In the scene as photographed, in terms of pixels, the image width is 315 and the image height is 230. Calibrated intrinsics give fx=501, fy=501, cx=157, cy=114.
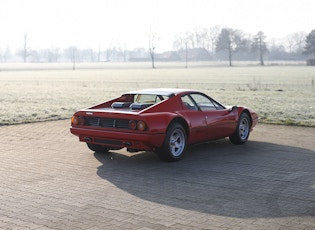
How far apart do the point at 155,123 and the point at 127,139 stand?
524mm

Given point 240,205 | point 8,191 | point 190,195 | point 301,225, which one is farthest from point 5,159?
point 301,225

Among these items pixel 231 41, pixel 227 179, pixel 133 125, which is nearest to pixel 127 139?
pixel 133 125

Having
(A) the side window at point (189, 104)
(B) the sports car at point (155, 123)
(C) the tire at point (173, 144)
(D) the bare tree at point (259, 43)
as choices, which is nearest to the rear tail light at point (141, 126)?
(B) the sports car at point (155, 123)

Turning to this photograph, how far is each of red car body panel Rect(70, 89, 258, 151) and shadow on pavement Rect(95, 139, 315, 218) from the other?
39 cm

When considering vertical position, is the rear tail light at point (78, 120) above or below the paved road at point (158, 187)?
above

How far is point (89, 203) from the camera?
19.9ft

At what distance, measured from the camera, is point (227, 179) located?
7.32 m

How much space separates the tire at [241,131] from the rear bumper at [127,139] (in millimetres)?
2524

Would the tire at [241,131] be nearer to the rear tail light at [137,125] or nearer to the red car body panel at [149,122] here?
the red car body panel at [149,122]

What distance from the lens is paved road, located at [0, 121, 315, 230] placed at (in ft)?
17.7

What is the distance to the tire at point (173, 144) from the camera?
8337 mm

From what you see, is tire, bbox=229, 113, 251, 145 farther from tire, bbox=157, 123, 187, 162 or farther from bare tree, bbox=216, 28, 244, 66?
bare tree, bbox=216, 28, 244, 66

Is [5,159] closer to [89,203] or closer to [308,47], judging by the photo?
[89,203]

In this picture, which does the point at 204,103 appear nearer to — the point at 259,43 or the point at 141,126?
the point at 141,126
